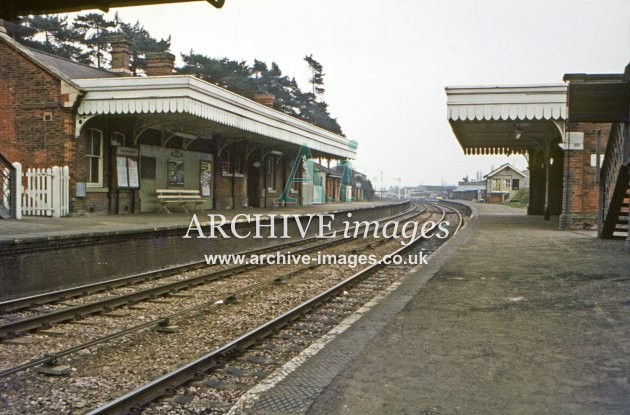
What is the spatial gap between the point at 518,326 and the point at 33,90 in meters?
13.7

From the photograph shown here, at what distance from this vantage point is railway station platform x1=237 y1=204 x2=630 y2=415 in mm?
3504

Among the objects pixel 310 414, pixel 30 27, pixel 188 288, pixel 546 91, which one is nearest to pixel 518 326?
pixel 310 414

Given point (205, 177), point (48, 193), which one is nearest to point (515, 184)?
point (205, 177)

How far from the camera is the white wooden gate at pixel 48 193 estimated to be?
13.5 m

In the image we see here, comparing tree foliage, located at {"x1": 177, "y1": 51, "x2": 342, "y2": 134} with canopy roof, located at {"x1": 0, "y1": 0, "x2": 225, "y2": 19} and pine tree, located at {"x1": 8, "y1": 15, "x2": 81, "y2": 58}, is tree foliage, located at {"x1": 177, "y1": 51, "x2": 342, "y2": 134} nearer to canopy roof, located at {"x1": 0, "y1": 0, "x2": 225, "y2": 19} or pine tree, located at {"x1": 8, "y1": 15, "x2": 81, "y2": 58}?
pine tree, located at {"x1": 8, "y1": 15, "x2": 81, "y2": 58}

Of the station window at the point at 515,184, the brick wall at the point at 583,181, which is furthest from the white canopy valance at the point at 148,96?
the station window at the point at 515,184

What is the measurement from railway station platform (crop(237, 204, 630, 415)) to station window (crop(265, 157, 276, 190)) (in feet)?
62.4

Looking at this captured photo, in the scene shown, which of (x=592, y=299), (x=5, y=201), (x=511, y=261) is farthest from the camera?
(x=5, y=201)

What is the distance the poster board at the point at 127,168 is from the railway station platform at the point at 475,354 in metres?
10.5

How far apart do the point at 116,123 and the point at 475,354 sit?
1372 centimetres

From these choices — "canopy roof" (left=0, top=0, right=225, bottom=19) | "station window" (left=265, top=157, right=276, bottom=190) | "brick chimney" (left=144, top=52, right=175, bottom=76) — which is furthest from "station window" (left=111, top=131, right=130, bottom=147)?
"canopy roof" (left=0, top=0, right=225, bottom=19)

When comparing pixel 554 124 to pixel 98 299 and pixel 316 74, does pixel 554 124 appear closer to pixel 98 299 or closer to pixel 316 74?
pixel 98 299

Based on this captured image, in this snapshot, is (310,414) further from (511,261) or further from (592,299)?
(511,261)

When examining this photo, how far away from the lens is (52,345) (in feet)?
18.1
